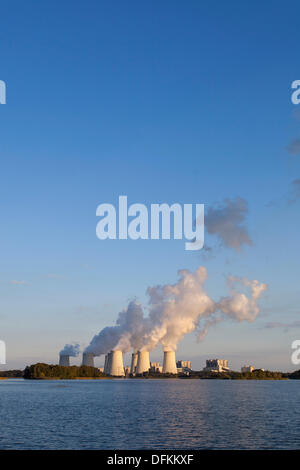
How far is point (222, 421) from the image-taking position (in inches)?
2317

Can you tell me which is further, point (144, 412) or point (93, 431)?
point (144, 412)

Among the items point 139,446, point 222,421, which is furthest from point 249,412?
point 139,446

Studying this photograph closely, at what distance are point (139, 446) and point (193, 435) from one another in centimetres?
789

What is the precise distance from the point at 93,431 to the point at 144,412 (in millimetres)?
22323
